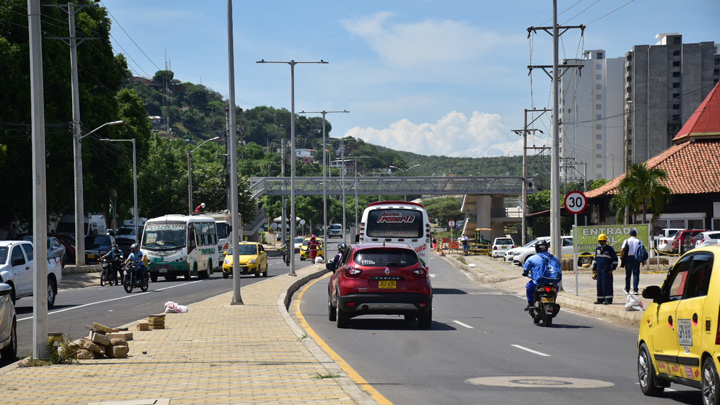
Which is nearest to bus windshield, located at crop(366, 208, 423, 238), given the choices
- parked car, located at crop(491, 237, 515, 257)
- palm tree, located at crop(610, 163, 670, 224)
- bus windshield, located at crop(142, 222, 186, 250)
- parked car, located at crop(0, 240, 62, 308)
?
parked car, located at crop(0, 240, 62, 308)

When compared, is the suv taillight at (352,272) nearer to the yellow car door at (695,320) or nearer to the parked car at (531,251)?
the yellow car door at (695,320)

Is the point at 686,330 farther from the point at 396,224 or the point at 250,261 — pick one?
the point at 250,261

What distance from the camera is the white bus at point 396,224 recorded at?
31312mm

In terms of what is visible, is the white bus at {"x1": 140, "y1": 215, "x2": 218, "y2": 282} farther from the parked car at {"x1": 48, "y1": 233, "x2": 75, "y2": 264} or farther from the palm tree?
the palm tree

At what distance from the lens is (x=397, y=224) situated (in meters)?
31.5

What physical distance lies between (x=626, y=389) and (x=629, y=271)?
1513 cm

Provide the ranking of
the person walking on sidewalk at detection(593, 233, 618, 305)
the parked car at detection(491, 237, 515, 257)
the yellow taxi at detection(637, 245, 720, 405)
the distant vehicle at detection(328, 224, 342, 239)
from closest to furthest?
the yellow taxi at detection(637, 245, 720, 405) < the person walking on sidewalk at detection(593, 233, 618, 305) < the parked car at detection(491, 237, 515, 257) < the distant vehicle at detection(328, 224, 342, 239)

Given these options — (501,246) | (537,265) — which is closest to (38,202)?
(537,265)

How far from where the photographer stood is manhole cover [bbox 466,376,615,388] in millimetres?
10891

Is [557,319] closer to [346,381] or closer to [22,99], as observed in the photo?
[346,381]

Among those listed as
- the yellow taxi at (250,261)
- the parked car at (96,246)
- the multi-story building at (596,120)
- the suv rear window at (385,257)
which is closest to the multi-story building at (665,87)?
the multi-story building at (596,120)

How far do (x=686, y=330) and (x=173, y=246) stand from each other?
116ft

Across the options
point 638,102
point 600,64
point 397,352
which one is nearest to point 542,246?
point 397,352

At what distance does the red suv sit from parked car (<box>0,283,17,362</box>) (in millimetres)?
6700
